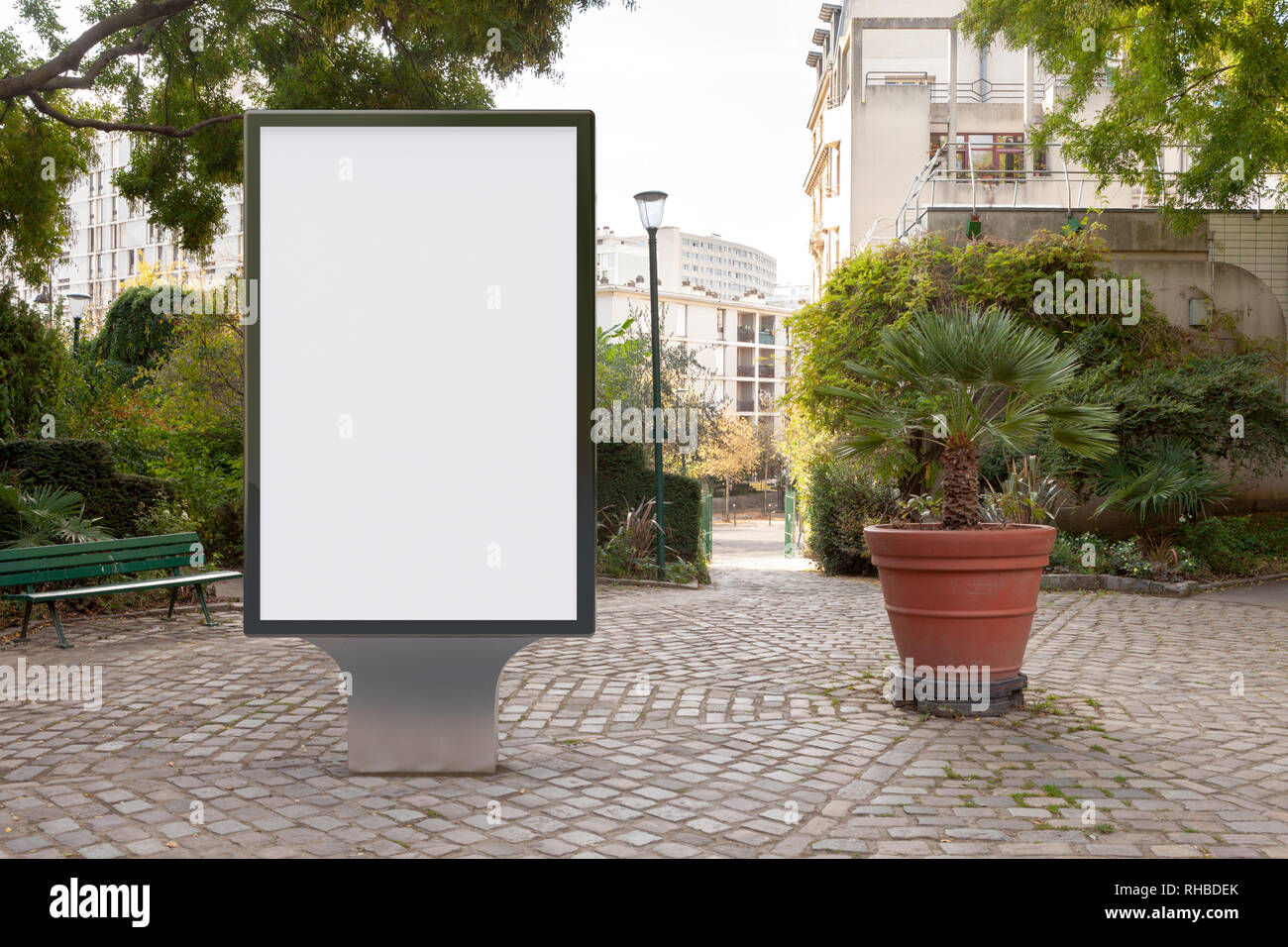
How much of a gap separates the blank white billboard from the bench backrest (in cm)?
495

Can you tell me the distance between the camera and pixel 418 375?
4426mm

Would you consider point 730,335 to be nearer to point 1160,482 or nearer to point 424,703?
point 1160,482

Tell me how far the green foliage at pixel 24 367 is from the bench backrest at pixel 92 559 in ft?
10.6

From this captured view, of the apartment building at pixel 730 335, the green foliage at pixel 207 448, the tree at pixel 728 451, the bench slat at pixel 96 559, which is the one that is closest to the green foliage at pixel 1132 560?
the bench slat at pixel 96 559

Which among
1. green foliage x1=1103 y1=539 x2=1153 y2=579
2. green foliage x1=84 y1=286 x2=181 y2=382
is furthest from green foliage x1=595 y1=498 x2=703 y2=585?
green foliage x1=84 y1=286 x2=181 y2=382

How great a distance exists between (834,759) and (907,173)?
3221 cm

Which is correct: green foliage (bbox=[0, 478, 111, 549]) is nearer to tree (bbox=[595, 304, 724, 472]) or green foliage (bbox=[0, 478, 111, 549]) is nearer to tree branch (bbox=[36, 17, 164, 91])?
tree branch (bbox=[36, 17, 164, 91])

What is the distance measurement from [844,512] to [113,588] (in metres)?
9.74

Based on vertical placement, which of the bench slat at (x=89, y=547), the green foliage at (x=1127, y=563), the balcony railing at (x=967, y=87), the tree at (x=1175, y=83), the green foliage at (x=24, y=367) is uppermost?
the balcony railing at (x=967, y=87)

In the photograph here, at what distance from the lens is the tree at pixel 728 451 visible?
5875cm

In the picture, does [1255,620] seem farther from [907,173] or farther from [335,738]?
[907,173]

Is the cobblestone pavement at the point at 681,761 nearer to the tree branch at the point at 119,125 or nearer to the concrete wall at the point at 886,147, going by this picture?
the tree branch at the point at 119,125

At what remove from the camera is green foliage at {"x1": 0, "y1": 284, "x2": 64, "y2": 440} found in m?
11.2

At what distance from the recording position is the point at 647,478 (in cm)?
1414
